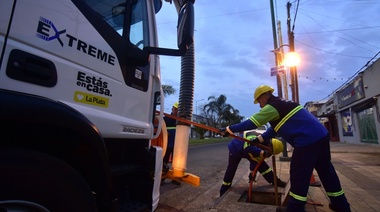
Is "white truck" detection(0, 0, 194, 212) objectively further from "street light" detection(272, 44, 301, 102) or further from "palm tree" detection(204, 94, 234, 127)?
"palm tree" detection(204, 94, 234, 127)

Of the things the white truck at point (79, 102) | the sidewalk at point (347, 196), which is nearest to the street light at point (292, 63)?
the sidewalk at point (347, 196)

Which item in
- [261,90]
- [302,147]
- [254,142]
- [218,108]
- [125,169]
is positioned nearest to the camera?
[125,169]

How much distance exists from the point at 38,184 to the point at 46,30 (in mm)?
902

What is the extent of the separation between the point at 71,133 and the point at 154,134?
1235 mm

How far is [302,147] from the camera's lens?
11.0ft

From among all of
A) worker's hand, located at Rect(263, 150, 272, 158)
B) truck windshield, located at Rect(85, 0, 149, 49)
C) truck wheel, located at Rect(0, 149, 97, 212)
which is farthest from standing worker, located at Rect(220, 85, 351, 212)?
truck wheel, located at Rect(0, 149, 97, 212)

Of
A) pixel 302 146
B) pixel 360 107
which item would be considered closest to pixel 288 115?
pixel 302 146

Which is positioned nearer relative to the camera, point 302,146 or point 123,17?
point 123,17

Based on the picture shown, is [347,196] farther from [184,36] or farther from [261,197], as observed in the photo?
[184,36]

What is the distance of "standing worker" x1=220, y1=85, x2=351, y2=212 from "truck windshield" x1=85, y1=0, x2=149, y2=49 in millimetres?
1982

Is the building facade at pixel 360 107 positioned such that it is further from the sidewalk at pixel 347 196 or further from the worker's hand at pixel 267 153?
the worker's hand at pixel 267 153

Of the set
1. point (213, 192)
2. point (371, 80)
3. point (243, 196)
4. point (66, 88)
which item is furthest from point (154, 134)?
point (371, 80)

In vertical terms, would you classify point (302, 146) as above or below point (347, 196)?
above

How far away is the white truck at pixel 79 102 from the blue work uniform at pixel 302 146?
5.78ft
